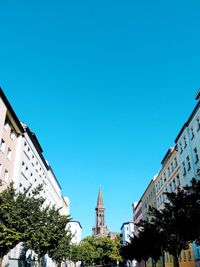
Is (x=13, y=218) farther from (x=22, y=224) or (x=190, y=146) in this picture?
(x=190, y=146)

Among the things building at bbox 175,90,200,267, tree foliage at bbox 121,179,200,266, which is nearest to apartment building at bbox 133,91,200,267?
building at bbox 175,90,200,267

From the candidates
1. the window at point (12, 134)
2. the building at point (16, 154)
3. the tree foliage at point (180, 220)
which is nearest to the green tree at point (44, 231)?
the building at point (16, 154)

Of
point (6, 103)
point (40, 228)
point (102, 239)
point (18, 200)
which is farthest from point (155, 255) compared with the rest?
point (102, 239)

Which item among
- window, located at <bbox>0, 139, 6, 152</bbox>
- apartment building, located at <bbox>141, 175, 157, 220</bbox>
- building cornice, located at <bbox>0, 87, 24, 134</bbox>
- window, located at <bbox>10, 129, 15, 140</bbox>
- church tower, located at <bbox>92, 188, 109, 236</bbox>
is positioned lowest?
window, located at <bbox>0, 139, 6, 152</bbox>

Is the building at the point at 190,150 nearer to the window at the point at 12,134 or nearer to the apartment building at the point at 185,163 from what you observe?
the apartment building at the point at 185,163

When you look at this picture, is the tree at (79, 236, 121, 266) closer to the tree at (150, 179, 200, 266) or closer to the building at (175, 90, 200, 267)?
the building at (175, 90, 200, 267)

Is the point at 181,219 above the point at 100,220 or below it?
below

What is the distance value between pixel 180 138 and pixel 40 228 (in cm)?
2290

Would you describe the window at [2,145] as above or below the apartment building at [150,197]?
below

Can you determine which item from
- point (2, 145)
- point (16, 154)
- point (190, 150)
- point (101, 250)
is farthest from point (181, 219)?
point (101, 250)

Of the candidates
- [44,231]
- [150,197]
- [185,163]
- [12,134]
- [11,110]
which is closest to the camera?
[44,231]

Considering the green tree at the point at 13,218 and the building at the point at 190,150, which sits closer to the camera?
the green tree at the point at 13,218

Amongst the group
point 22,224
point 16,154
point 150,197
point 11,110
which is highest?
point 150,197

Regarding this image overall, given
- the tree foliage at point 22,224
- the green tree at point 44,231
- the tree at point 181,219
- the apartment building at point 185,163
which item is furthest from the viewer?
the apartment building at point 185,163
